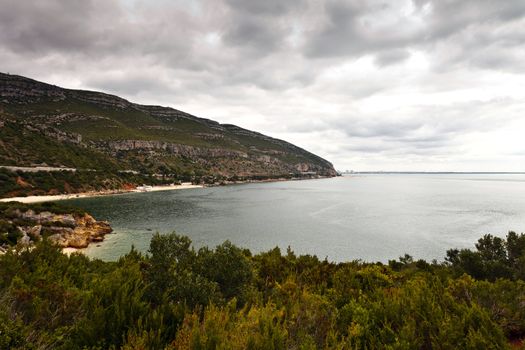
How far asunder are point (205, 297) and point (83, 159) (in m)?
147

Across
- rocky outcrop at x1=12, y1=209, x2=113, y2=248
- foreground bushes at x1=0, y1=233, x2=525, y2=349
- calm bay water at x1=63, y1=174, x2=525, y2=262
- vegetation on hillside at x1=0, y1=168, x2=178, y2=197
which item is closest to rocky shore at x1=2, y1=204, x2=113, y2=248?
rocky outcrop at x1=12, y1=209, x2=113, y2=248

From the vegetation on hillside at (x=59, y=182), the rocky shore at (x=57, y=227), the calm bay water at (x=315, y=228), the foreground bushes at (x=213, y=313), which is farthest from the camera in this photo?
the vegetation on hillside at (x=59, y=182)

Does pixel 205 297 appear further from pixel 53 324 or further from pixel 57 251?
pixel 57 251

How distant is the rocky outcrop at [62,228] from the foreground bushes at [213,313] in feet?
112

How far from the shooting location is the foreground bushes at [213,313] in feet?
23.8

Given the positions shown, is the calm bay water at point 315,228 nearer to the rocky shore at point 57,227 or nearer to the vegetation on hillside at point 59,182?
the rocky shore at point 57,227

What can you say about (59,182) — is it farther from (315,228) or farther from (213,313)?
(213,313)

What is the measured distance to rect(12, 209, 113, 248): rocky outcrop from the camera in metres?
45.9

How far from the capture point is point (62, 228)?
164 ft

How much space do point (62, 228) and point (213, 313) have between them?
175 ft

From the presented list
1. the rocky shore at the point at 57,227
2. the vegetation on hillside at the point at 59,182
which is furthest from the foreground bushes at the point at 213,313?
the vegetation on hillside at the point at 59,182

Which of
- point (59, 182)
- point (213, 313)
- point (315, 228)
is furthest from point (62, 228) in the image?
point (59, 182)

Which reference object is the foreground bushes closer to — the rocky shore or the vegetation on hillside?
the rocky shore

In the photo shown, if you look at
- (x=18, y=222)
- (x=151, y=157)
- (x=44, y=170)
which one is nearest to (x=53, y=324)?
(x=18, y=222)
